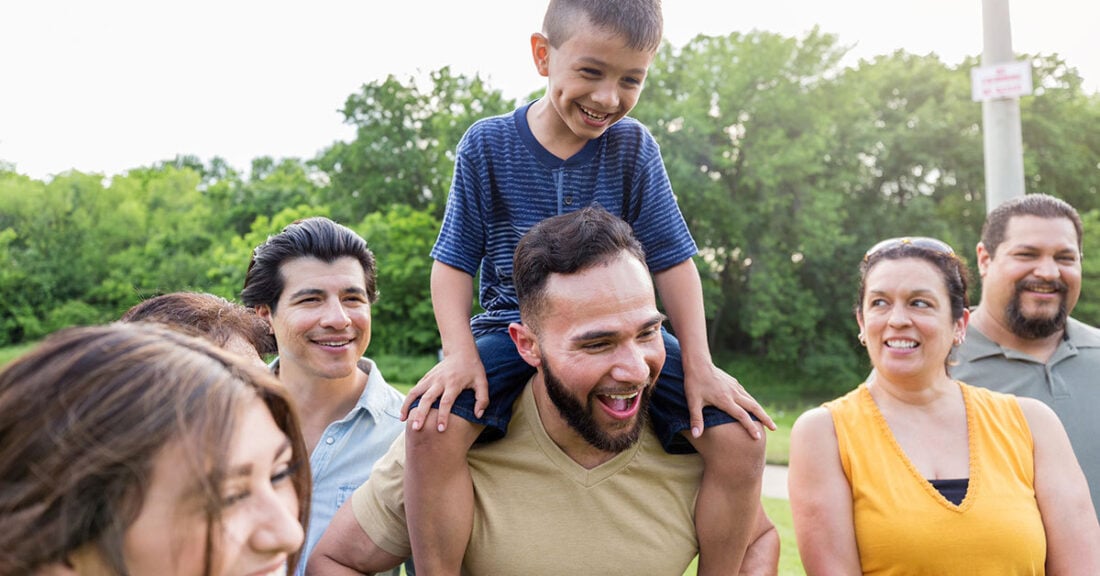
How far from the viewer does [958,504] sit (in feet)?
10.0

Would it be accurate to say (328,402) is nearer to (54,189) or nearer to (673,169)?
(673,169)

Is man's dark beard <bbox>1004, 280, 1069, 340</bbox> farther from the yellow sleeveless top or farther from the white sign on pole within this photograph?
the white sign on pole

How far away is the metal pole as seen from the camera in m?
6.30

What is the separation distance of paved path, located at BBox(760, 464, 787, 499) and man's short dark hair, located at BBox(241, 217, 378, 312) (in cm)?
667

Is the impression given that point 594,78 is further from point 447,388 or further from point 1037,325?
point 1037,325

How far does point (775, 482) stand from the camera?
10.8m

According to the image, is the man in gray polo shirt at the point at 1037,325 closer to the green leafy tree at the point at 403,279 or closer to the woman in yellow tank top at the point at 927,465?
the woman in yellow tank top at the point at 927,465

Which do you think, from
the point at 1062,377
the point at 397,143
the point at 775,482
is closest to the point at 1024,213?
the point at 1062,377

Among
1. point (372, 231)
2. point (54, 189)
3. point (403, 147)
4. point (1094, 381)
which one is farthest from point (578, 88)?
point (54, 189)

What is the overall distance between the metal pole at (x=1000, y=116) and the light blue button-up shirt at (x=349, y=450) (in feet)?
15.5

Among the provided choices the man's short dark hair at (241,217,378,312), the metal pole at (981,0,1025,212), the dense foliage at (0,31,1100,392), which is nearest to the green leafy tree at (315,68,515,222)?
the dense foliage at (0,31,1100,392)

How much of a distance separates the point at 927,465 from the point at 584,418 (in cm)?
131

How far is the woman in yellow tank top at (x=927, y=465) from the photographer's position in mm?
3004

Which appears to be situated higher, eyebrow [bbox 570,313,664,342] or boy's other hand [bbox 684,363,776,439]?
eyebrow [bbox 570,313,664,342]
